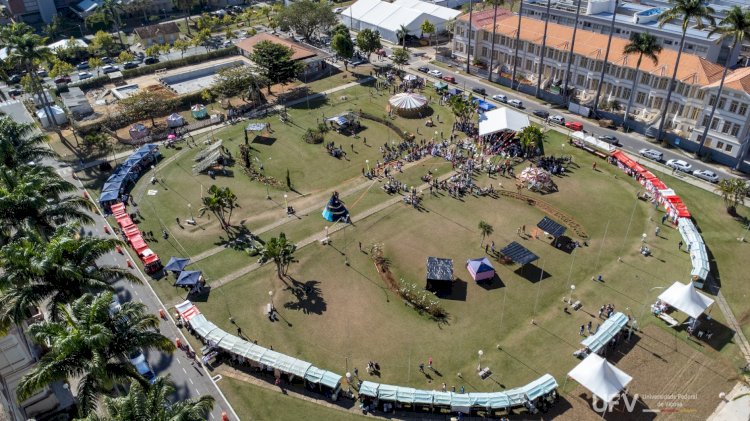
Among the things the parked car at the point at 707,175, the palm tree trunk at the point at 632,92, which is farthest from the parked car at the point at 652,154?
the palm tree trunk at the point at 632,92

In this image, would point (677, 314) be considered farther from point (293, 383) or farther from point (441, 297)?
point (293, 383)

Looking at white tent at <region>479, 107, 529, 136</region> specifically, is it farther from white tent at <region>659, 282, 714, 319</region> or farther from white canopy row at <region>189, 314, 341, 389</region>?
white canopy row at <region>189, 314, 341, 389</region>

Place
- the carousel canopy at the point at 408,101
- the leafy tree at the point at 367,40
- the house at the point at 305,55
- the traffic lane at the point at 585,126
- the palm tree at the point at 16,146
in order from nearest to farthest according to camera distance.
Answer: the palm tree at the point at 16,146, the traffic lane at the point at 585,126, the carousel canopy at the point at 408,101, the house at the point at 305,55, the leafy tree at the point at 367,40

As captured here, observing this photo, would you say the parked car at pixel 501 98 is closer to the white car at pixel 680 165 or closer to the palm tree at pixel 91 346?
the white car at pixel 680 165

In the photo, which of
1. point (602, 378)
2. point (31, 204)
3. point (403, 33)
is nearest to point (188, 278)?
point (31, 204)

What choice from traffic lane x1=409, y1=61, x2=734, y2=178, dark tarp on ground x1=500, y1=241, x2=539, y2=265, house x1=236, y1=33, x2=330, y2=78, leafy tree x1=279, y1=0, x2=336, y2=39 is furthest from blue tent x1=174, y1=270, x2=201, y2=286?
leafy tree x1=279, y1=0, x2=336, y2=39

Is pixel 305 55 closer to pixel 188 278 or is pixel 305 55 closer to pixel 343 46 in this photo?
pixel 343 46
